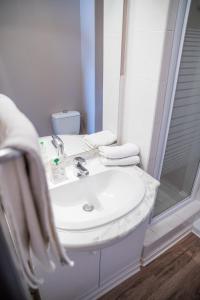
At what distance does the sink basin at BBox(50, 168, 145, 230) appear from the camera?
1.03 meters

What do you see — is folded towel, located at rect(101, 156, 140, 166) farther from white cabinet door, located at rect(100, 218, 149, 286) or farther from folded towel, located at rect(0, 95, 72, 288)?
folded towel, located at rect(0, 95, 72, 288)

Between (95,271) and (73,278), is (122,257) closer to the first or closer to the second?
(95,271)

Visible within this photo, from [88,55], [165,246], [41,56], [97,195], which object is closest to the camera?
[41,56]

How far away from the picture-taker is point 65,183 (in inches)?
41.7

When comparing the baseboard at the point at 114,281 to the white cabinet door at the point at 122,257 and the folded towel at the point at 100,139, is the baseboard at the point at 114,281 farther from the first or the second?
the folded towel at the point at 100,139

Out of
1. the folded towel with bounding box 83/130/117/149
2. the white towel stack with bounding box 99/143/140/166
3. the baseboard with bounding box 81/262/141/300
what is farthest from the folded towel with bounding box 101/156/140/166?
the baseboard with bounding box 81/262/141/300

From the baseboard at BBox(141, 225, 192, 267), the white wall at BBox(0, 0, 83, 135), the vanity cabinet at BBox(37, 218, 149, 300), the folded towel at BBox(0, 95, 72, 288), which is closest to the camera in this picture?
the folded towel at BBox(0, 95, 72, 288)

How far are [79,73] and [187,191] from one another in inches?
58.2

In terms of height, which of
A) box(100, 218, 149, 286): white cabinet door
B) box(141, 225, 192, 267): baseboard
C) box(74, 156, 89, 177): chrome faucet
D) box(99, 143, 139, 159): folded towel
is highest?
box(99, 143, 139, 159): folded towel

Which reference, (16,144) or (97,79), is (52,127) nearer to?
(97,79)

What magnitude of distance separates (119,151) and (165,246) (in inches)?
38.0

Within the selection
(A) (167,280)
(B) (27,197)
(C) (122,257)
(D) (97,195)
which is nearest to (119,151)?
(D) (97,195)

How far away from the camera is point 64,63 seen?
100 centimetres

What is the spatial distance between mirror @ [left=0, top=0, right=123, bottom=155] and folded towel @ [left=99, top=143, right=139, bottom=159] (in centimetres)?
15
